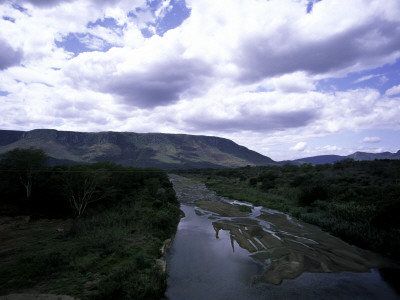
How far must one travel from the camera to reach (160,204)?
3853 centimetres

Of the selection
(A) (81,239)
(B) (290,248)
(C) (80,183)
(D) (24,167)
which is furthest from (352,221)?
(D) (24,167)

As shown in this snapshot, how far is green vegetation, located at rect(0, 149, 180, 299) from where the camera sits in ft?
46.1

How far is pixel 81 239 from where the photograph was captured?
22609 mm

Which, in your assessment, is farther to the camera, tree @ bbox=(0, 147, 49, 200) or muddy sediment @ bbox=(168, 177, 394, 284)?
tree @ bbox=(0, 147, 49, 200)

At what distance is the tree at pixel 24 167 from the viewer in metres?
34.8

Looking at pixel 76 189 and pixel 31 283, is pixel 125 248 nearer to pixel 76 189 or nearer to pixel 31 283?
pixel 31 283

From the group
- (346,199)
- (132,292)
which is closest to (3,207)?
(132,292)

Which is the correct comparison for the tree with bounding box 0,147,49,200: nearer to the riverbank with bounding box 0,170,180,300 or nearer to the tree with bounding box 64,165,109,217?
the tree with bounding box 64,165,109,217

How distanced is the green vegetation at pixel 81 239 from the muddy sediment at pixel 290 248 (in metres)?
8.96

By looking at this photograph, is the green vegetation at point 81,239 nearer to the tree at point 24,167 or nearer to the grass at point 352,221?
the tree at point 24,167

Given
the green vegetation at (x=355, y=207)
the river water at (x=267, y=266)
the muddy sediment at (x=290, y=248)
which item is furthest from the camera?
the green vegetation at (x=355, y=207)

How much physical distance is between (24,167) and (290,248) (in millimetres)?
39692

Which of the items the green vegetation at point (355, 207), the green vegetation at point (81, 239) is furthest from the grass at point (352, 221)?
the green vegetation at point (81, 239)

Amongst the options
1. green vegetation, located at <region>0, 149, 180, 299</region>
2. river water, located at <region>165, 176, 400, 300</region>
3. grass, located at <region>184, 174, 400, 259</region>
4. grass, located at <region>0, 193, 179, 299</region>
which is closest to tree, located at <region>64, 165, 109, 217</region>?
green vegetation, located at <region>0, 149, 180, 299</region>
